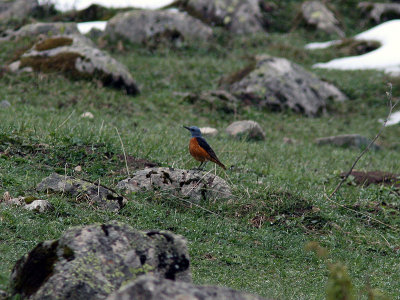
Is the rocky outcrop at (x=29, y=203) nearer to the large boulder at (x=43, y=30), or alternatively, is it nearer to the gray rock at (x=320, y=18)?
the large boulder at (x=43, y=30)

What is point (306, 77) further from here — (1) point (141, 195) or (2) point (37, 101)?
(1) point (141, 195)

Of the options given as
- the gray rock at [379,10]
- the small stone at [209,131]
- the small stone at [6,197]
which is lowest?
the gray rock at [379,10]

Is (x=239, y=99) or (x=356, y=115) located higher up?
(x=239, y=99)

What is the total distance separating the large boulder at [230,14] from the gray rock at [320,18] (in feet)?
8.77

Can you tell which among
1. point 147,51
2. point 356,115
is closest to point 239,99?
point 356,115

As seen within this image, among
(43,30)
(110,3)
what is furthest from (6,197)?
(110,3)

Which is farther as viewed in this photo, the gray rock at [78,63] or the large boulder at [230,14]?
the large boulder at [230,14]

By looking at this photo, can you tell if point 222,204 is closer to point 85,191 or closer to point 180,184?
point 180,184

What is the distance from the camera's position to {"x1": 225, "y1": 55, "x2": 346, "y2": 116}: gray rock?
54.4 ft

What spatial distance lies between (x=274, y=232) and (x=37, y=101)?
8748 mm

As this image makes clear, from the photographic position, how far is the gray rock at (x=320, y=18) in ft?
87.8

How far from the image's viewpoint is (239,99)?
53.6 feet

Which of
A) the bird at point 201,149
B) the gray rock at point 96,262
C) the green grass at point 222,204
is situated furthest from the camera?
the bird at point 201,149

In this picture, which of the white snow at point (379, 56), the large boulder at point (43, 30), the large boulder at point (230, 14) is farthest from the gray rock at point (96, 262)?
the large boulder at point (230, 14)
